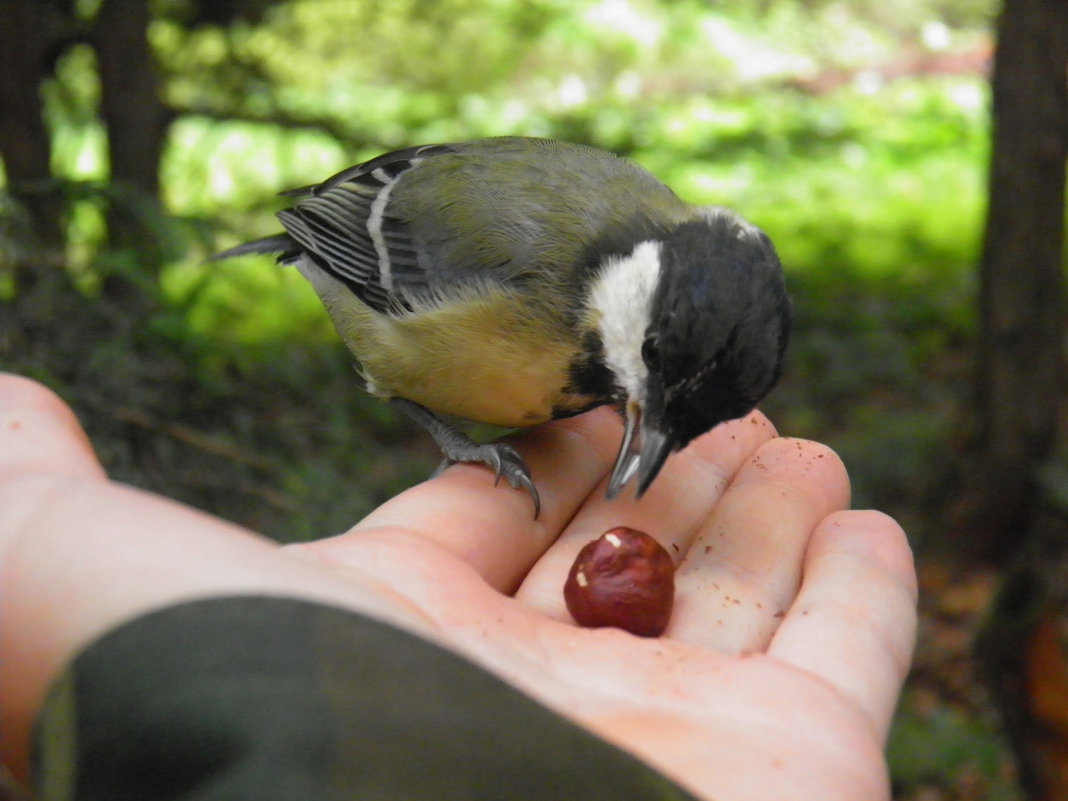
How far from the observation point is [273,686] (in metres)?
1.35

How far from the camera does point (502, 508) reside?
7.68 feet

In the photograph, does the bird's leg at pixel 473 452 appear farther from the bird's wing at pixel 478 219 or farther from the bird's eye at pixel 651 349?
the bird's eye at pixel 651 349

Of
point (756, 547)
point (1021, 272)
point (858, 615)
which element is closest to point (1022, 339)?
point (1021, 272)

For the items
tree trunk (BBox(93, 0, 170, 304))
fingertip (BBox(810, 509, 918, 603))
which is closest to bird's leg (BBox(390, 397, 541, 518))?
fingertip (BBox(810, 509, 918, 603))

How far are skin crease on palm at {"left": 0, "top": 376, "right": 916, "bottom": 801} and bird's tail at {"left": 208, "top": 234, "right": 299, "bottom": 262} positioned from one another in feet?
3.32

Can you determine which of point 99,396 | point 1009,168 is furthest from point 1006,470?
point 99,396

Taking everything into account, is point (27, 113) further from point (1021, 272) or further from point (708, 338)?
point (1021, 272)

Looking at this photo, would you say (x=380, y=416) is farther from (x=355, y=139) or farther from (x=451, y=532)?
(x=451, y=532)

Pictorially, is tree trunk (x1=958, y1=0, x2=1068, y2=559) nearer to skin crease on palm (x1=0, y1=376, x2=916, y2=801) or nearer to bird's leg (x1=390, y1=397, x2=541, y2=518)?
skin crease on palm (x1=0, y1=376, x2=916, y2=801)

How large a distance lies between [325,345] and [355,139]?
2.29ft

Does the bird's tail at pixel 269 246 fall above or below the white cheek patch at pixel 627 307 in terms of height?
below

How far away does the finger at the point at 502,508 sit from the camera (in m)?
2.11

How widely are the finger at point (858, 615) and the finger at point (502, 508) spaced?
0.57m

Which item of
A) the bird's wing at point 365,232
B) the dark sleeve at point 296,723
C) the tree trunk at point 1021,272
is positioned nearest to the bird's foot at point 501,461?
the bird's wing at point 365,232
